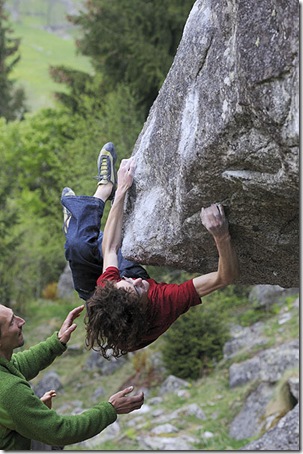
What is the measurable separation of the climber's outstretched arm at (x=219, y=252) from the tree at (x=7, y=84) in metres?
28.0

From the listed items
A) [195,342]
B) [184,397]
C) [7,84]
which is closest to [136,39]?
[195,342]

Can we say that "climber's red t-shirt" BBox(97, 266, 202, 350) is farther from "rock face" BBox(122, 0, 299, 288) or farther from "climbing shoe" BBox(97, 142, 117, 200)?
"climbing shoe" BBox(97, 142, 117, 200)

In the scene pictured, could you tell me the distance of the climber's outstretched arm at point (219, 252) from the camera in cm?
543

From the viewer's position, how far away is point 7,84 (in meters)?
33.6

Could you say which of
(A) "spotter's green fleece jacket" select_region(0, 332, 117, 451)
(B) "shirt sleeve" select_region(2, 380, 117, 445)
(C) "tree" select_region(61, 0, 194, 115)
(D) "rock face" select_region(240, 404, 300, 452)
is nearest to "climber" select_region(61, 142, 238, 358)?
(A) "spotter's green fleece jacket" select_region(0, 332, 117, 451)

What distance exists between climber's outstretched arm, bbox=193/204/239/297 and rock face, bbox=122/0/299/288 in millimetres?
82

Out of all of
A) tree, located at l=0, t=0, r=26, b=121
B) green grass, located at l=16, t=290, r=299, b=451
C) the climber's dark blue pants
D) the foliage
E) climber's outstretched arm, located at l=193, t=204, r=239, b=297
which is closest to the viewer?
climber's outstretched arm, located at l=193, t=204, r=239, b=297

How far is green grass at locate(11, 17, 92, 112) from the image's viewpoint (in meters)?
71.8

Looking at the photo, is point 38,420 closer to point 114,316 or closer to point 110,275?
point 114,316

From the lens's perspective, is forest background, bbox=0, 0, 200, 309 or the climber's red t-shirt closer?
the climber's red t-shirt

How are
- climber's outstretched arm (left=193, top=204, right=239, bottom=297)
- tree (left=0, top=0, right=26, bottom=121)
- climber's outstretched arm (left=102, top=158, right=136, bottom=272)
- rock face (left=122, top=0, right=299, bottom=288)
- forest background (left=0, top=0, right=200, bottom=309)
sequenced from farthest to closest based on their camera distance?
1. tree (left=0, top=0, right=26, bottom=121)
2. forest background (left=0, top=0, right=200, bottom=309)
3. climber's outstretched arm (left=102, top=158, right=136, bottom=272)
4. climber's outstretched arm (left=193, top=204, right=239, bottom=297)
5. rock face (left=122, top=0, right=299, bottom=288)

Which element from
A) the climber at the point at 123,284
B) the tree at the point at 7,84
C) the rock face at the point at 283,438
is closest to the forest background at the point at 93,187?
the tree at the point at 7,84

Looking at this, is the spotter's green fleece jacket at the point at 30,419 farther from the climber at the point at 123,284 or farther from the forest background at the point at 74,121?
the forest background at the point at 74,121

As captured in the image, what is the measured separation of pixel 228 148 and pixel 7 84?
98.7ft
